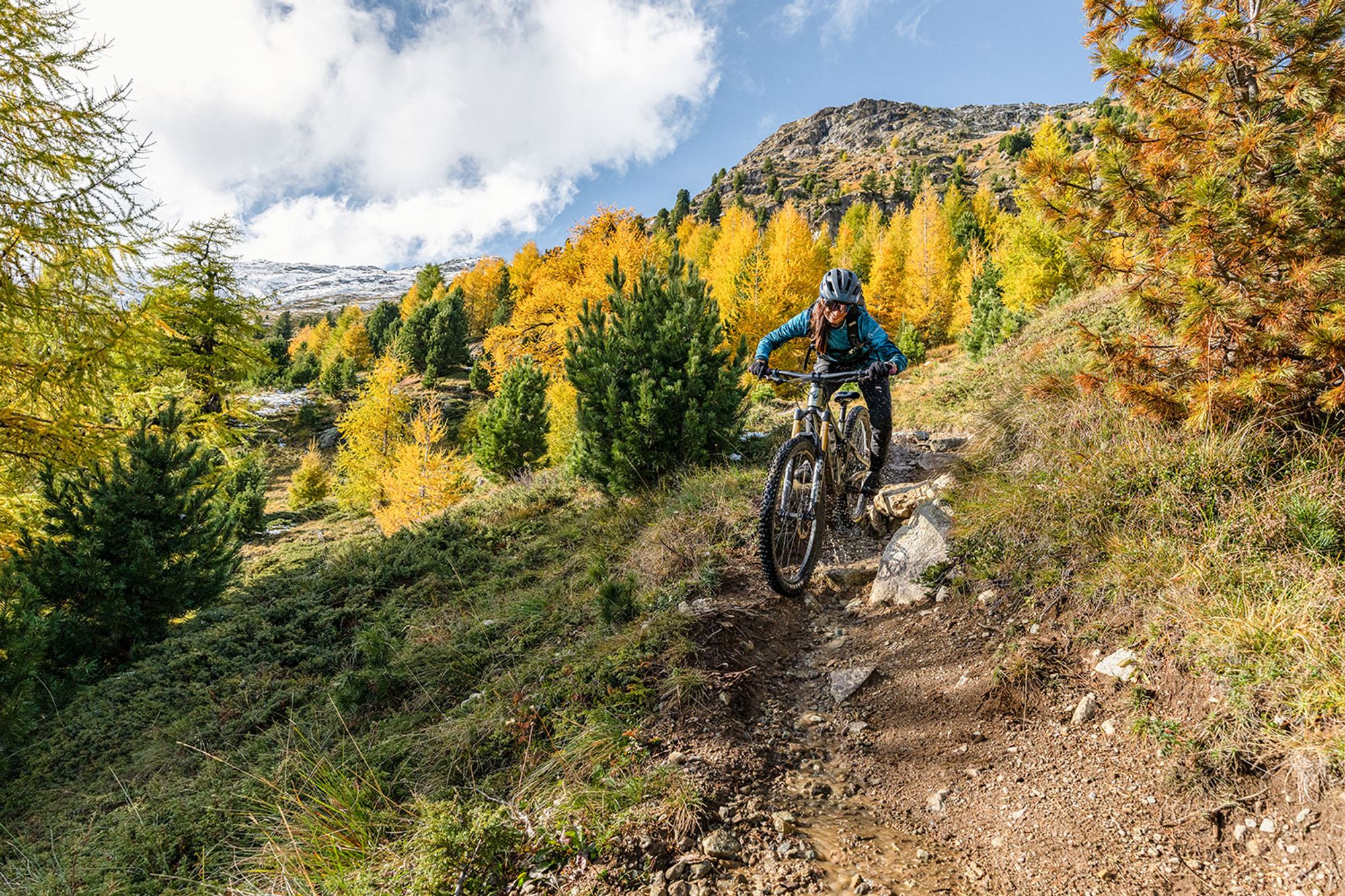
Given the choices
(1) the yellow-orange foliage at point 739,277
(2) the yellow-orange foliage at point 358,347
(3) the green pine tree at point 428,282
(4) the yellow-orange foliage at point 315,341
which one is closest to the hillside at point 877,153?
(1) the yellow-orange foliage at point 739,277

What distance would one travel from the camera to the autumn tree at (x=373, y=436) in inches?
875

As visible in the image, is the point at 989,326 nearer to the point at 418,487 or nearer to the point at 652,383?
the point at 652,383

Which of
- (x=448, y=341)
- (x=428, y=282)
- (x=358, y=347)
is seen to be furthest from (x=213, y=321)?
(x=428, y=282)

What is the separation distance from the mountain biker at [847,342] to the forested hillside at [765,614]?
1.03m

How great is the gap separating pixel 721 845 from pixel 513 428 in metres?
16.0

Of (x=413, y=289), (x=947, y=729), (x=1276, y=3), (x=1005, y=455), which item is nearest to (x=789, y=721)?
(x=947, y=729)

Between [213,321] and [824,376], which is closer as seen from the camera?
[824,376]

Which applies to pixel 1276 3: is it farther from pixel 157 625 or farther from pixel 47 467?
pixel 157 625

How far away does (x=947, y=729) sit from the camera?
286 centimetres

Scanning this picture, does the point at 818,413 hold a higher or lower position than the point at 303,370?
lower

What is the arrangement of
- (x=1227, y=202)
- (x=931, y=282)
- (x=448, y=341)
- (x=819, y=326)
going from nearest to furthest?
(x=1227, y=202) < (x=819, y=326) < (x=931, y=282) < (x=448, y=341)

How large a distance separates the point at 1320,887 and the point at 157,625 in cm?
1121

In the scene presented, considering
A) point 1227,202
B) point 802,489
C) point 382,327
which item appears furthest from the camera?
point 382,327

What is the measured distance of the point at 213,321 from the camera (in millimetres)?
15148
